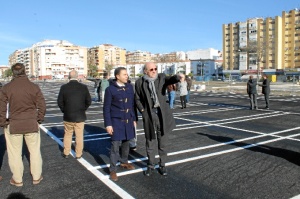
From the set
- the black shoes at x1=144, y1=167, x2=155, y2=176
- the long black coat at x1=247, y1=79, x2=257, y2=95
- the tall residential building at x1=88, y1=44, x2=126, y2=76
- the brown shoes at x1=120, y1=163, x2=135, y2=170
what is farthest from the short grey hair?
the tall residential building at x1=88, y1=44, x2=126, y2=76

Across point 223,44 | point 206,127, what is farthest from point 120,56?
point 206,127

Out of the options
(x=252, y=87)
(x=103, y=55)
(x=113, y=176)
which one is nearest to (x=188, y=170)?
(x=113, y=176)

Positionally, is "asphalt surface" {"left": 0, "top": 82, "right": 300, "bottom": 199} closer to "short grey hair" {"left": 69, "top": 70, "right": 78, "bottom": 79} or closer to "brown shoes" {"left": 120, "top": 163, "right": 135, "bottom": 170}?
"brown shoes" {"left": 120, "top": 163, "right": 135, "bottom": 170}

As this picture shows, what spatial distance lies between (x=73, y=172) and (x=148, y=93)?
190 centimetres

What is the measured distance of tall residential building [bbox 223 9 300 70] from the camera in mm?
100188

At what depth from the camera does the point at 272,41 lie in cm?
10412

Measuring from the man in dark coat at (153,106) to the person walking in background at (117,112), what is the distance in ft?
0.64

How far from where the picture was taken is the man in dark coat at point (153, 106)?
15.0ft

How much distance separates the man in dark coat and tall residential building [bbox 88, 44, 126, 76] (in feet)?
566

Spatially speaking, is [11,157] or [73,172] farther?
[73,172]

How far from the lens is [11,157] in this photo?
4.49 meters

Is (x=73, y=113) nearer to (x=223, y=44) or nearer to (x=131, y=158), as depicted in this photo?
(x=131, y=158)

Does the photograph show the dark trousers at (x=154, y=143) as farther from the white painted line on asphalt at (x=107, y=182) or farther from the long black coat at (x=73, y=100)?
the long black coat at (x=73, y=100)

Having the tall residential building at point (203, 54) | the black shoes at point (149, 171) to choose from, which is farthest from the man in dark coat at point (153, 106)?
the tall residential building at point (203, 54)
